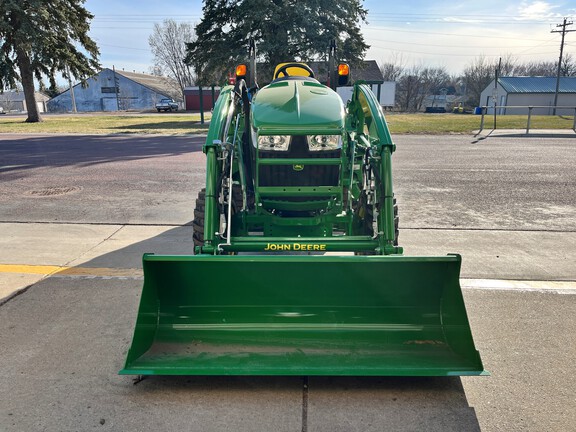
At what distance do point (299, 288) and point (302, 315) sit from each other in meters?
0.19

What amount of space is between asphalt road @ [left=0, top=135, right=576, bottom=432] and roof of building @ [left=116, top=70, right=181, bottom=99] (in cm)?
6820

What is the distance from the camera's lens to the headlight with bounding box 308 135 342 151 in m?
3.83

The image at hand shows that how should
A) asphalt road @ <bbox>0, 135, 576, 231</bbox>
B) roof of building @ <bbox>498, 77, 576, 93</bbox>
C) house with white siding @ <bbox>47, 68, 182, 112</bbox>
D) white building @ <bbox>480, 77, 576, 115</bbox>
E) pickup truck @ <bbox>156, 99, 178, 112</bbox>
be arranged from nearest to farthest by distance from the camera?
asphalt road @ <bbox>0, 135, 576, 231</bbox> → pickup truck @ <bbox>156, 99, 178, 112</bbox> → white building @ <bbox>480, 77, 576, 115</bbox> → roof of building @ <bbox>498, 77, 576, 93</bbox> → house with white siding @ <bbox>47, 68, 182, 112</bbox>

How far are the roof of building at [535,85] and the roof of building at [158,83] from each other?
1972 inches

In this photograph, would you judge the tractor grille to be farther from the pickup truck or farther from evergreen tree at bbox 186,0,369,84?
the pickup truck

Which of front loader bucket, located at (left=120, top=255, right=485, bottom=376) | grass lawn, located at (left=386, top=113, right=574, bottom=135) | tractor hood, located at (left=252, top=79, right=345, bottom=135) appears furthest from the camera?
grass lawn, located at (left=386, top=113, right=574, bottom=135)

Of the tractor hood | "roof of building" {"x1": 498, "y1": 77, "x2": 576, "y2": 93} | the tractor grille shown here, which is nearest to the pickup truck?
"roof of building" {"x1": 498, "y1": 77, "x2": 576, "y2": 93}

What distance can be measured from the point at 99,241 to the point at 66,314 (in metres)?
2.03

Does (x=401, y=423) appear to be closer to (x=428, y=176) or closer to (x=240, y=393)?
(x=240, y=393)

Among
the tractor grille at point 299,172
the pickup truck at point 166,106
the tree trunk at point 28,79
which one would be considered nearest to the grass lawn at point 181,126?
the tree trunk at point 28,79

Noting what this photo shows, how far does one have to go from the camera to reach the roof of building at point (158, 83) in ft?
235

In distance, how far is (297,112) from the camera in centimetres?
388

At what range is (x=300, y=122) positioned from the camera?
380 centimetres

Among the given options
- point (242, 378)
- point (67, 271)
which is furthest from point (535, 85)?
point (242, 378)
